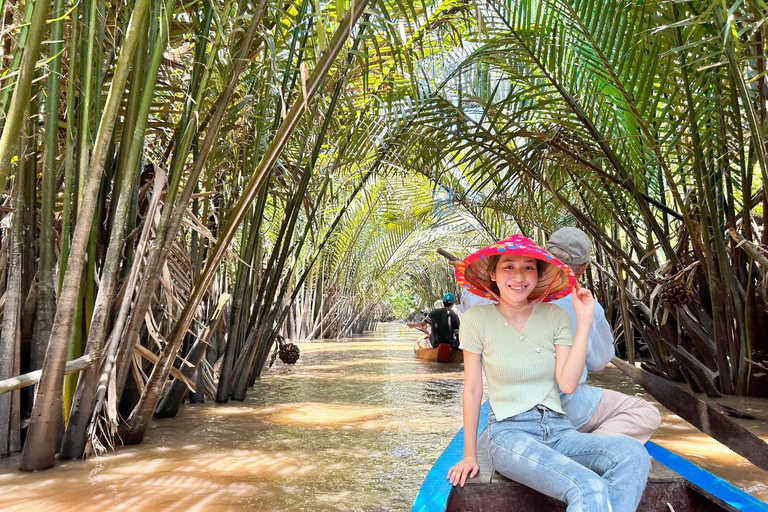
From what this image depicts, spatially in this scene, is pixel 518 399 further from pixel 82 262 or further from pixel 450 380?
pixel 450 380

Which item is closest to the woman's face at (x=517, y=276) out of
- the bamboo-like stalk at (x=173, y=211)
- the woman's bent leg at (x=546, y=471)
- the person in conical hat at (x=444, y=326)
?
the woman's bent leg at (x=546, y=471)

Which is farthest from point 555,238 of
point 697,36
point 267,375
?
point 267,375

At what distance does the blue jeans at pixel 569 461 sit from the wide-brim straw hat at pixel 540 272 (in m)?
0.41

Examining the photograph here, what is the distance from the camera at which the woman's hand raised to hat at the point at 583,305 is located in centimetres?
207

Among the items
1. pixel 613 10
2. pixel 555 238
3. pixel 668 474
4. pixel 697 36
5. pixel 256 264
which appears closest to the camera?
pixel 668 474

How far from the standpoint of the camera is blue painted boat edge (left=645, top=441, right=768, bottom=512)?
1817 millimetres

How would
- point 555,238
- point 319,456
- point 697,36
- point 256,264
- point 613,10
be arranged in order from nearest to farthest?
point 555,238 < point 319,456 < point 697,36 < point 613,10 < point 256,264

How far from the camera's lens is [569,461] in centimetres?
188

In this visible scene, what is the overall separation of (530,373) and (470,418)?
0.25 metres

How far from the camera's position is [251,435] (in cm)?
404

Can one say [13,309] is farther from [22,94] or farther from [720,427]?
[720,427]

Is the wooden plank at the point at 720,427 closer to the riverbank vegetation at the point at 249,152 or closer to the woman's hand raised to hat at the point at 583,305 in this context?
the riverbank vegetation at the point at 249,152

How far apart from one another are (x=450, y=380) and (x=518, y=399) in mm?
5347

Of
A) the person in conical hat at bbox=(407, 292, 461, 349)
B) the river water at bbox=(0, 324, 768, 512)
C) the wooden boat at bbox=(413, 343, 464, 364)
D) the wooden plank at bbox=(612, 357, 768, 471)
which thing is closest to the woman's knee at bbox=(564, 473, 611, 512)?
the river water at bbox=(0, 324, 768, 512)
